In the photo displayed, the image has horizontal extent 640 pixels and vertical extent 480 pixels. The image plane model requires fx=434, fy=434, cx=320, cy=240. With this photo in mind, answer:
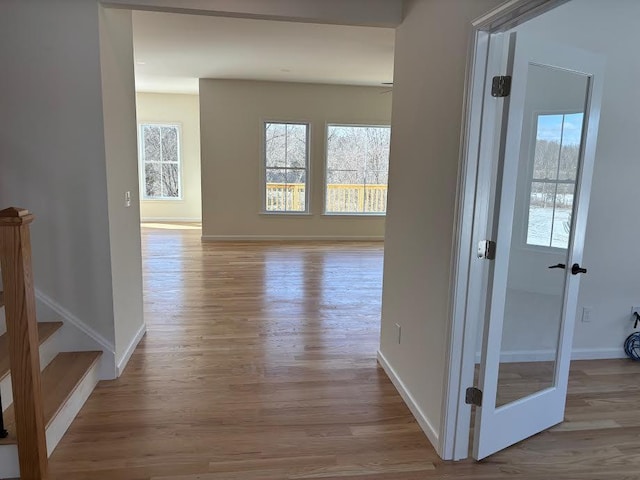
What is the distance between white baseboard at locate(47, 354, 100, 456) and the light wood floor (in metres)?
0.04

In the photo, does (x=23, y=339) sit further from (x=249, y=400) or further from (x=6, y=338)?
(x=249, y=400)

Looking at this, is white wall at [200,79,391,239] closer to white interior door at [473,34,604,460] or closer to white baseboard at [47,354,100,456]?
white baseboard at [47,354,100,456]

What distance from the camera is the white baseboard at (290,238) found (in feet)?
26.0

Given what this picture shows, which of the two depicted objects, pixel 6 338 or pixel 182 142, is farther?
pixel 182 142

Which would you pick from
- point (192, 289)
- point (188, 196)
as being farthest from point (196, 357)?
point (188, 196)

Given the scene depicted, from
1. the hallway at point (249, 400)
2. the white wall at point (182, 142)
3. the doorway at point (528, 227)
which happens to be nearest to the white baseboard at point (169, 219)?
the white wall at point (182, 142)

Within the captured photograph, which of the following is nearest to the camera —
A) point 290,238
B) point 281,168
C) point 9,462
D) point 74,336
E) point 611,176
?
point 9,462

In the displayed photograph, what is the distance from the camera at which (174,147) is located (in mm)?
10070

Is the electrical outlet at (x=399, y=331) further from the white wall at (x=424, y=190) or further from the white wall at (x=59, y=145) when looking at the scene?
the white wall at (x=59, y=145)

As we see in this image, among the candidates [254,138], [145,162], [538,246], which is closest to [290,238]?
[254,138]

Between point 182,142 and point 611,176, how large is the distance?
29.3 feet

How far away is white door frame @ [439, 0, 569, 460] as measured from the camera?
1847 millimetres

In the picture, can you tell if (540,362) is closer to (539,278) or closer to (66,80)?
(539,278)

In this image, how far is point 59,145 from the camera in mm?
2572
